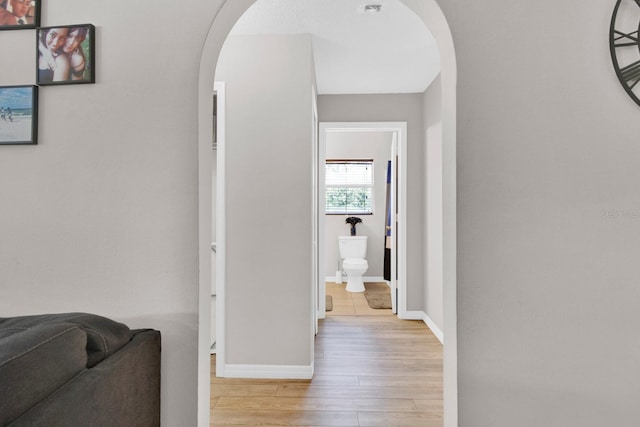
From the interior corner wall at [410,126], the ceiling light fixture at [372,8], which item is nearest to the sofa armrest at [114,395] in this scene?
the ceiling light fixture at [372,8]

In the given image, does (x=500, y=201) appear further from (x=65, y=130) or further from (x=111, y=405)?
(x=65, y=130)

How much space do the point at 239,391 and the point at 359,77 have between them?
310 cm

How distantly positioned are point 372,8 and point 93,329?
8.19ft

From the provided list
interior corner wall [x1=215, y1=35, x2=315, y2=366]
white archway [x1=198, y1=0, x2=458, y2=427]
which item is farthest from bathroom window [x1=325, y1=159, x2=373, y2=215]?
white archway [x1=198, y1=0, x2=458, y2=427]

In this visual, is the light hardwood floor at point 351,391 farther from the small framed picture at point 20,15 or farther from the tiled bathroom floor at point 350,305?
the small framed picture at point 20,15

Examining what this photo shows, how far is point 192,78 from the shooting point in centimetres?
136

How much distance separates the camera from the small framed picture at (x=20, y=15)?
4.55 ft

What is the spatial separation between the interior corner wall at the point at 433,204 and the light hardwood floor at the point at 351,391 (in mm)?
535

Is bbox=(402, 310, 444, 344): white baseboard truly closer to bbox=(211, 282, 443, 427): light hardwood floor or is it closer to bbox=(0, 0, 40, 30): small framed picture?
bbox=(211, 282, 443, 427): light hardwood floor

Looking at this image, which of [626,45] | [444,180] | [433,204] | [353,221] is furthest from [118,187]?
[353,221]

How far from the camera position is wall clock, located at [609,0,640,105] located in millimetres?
1267

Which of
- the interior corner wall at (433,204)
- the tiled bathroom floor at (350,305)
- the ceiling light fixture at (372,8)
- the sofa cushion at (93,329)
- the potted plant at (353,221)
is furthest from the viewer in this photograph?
the potted plant at (353,221)

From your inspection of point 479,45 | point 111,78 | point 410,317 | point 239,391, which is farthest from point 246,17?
point 410,317

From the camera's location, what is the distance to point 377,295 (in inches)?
219
